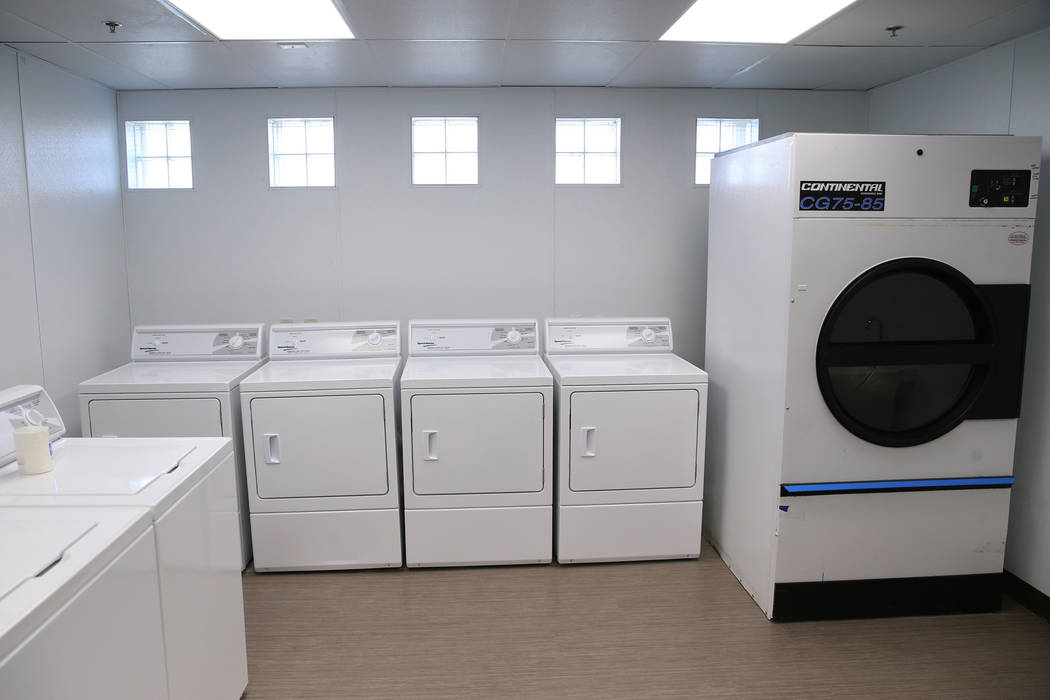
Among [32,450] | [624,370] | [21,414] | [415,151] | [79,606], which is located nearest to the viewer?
[79,606]

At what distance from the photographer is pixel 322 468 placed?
310 centimetres

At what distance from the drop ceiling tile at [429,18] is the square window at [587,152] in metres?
1.12

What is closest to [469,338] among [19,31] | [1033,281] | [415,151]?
[415,151]

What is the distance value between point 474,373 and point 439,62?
151 centimetres

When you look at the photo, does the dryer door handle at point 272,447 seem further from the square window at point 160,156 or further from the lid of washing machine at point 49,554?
the square window at point 160,156

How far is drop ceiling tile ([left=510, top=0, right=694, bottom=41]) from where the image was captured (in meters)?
2.41

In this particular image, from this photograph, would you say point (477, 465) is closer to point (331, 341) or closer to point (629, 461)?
point (629, 461)

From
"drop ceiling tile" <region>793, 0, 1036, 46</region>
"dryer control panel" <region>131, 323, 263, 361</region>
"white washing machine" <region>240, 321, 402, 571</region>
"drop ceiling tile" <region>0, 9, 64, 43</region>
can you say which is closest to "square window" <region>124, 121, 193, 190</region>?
"dryer control panel" <region>131, 323, 263, 361</region>

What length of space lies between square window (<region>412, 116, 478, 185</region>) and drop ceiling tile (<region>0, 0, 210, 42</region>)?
1.31 metres

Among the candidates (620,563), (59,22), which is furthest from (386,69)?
(620,563)

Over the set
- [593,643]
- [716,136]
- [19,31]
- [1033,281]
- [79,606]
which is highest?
[19,31]

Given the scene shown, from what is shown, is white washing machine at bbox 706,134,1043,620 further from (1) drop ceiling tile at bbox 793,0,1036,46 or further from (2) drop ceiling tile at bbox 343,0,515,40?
(2) drop ceiling tile at bbox 343,0,515,40

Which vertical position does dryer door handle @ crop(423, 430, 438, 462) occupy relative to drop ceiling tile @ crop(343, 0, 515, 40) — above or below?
below

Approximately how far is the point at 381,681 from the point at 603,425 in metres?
1.43
